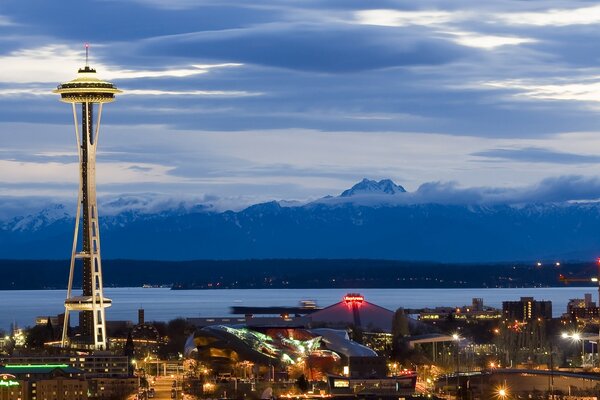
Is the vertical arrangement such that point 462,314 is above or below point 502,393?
above

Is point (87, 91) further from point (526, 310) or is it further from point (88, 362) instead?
point (526, 310)

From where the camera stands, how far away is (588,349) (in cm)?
11362

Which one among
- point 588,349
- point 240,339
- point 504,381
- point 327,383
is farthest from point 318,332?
point 504,381

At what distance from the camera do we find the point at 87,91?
108m

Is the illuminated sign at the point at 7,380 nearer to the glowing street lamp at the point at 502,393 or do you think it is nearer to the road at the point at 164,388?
the road at the point at 164,388

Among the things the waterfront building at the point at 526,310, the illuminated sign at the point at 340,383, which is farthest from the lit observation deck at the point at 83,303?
the waterfront building at the point at 526,310

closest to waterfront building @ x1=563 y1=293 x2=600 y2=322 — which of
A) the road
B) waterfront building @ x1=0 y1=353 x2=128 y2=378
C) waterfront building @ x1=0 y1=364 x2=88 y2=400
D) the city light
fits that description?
the road

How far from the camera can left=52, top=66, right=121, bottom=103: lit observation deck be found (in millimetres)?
108125

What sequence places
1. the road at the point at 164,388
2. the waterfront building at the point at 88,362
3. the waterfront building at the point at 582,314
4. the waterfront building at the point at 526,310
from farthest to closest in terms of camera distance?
1. the waterfront building at the point at 526,310
2. the waterfront building at the point at 582,314
3. the waterfront building at the point at 88,362
4. the road at the point at 164,388

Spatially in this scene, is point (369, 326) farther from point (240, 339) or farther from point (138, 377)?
point (138, 377)

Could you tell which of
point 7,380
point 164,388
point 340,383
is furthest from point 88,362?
point 340,383

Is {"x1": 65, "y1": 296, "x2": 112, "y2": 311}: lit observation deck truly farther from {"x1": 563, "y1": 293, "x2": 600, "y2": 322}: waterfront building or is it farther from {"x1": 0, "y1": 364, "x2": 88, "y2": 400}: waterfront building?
{"x1": 563, "y1": 293, "x2": 600, "y2": 322}: waterfront building

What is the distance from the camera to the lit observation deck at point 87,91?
108 metres

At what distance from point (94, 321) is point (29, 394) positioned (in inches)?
1280
